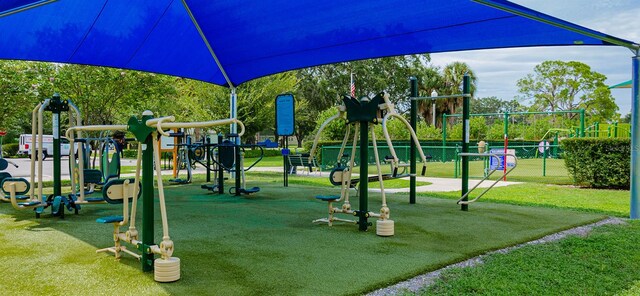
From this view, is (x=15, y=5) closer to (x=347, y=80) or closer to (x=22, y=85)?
(x=22, y=85)

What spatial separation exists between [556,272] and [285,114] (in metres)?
6.95

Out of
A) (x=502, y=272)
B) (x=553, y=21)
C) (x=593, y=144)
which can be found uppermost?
(x=553, y=21)

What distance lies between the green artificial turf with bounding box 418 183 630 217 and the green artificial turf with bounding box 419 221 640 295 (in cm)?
244

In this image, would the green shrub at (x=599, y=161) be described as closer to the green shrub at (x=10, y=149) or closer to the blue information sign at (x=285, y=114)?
the blue information sign at (x=285, y=114)

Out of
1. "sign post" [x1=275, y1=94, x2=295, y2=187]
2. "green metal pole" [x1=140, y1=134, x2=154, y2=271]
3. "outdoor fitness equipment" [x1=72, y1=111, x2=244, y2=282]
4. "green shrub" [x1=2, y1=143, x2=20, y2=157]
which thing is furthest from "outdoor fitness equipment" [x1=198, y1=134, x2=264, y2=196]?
"green shrub" [x1=2, y1=143, x2=20, y2=157]

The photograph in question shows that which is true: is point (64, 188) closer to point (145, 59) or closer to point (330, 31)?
point (145, 59)

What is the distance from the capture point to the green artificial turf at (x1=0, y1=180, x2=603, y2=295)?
3.07 metres

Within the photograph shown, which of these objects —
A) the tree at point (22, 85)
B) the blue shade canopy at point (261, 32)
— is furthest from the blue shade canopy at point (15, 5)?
the tree at point (22, 85)

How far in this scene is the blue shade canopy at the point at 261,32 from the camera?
5562 mm

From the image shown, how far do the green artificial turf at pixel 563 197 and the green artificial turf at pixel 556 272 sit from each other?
96.0 inches

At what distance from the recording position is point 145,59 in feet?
28.4

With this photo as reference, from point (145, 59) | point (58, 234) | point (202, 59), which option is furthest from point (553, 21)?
point (145, 59)

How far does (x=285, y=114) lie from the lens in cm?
979

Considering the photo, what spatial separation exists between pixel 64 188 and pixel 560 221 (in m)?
8.29
